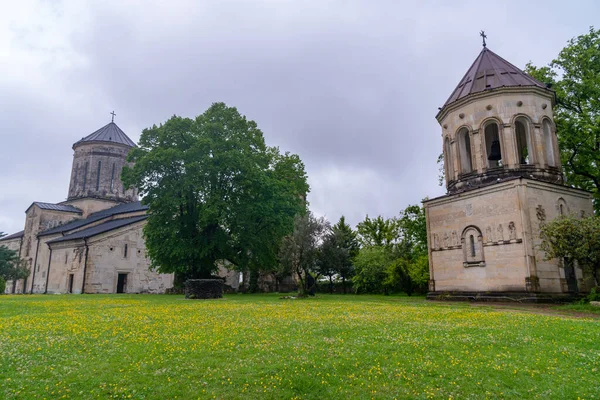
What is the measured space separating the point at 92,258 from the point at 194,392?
39.6 m

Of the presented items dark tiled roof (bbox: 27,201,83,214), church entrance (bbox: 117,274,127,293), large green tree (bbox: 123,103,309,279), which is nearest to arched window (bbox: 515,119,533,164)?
large green tree (bbox: 123,103,309,279)

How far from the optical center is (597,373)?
7.18 metres

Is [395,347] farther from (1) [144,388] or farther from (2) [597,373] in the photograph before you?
(1) [144,388]

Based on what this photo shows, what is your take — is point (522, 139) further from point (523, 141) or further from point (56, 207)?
point (56, 207)

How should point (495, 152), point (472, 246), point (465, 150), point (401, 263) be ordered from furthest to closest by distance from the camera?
point (401, 263) → point (465, 150) → point (495, 152) → point (472, 246)

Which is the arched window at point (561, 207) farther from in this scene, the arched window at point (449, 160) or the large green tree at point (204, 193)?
the large green tree at point (204, 193)

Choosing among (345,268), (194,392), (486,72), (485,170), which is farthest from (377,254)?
(194,392)

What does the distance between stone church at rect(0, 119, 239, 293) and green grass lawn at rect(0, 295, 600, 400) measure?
3260 centimetres

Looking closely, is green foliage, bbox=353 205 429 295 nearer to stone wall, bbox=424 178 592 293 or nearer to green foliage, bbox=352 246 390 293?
green foliage, bbox=352 246 390 293

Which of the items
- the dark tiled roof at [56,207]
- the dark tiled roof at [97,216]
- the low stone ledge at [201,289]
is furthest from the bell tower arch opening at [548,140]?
the dark tiled roof at [56,207]

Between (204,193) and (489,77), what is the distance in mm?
21986

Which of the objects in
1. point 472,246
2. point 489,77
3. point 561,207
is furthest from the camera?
point 489,77

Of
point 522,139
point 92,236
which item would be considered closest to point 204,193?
point 92,236

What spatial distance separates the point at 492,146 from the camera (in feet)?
88.6
